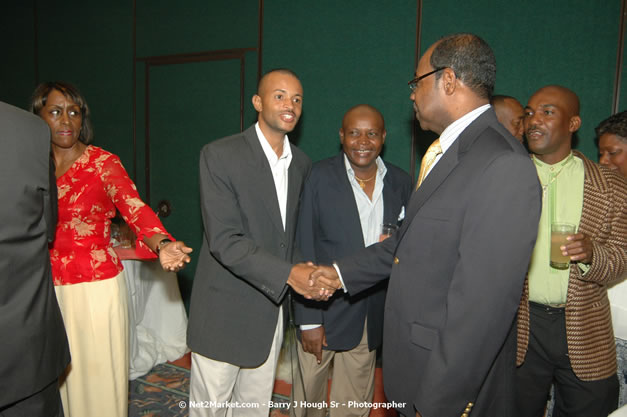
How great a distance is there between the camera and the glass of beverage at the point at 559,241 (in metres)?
A: 1.77

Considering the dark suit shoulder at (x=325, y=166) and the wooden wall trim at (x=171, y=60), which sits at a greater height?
the wooden wall trim at (x=171, y=60)

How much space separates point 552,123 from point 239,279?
1.75 m

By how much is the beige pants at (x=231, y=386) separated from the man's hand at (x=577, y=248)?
1.34 metres

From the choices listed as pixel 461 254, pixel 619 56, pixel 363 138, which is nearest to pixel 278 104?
pixel 363 138

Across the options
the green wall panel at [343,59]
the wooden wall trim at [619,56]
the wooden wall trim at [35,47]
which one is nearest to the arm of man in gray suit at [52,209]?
the green wall panel at [343,59]

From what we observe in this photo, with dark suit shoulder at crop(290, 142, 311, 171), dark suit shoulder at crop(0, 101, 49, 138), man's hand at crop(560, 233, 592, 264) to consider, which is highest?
dark suit shoulder at crop(0, 101, 49, 138)

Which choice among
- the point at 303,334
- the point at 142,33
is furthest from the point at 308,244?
the point at 142,33

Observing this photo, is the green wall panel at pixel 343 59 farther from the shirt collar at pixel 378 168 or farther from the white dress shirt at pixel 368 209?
the white dress shirt at pixel 368 209

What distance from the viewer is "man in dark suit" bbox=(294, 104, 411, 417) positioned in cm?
245

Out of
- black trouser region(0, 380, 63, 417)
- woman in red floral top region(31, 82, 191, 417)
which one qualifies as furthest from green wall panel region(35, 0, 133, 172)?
black trouser region(0, 380, 63, 417)

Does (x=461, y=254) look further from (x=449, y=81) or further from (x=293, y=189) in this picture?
(x=293, y=189)

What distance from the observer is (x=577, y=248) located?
1.79 meters

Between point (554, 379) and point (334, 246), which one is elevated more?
point (334, 246)

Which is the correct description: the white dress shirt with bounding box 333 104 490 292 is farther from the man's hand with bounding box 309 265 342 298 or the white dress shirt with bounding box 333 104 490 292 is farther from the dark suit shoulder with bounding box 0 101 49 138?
the dark suit shoulder with bounding box 0 101 49 138
